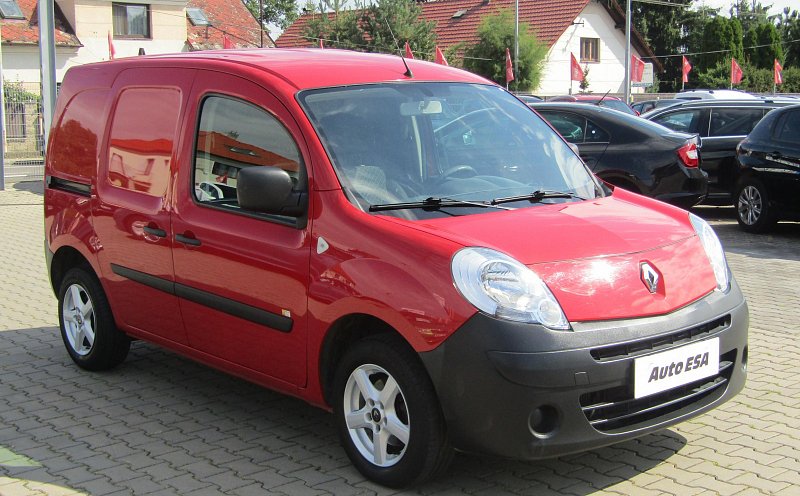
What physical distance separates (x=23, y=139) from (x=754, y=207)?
1748 centimetres

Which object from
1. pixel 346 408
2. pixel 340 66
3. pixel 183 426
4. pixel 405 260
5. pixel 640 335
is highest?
pixel 340 66

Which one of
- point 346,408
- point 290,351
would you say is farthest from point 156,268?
point 346,408

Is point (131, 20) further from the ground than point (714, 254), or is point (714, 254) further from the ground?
point (131, 20)

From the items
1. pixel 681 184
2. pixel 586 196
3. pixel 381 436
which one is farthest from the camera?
pixel 681 184

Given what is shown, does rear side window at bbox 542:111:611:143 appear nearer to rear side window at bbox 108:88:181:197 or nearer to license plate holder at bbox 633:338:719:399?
rear side window at bbox 108:88:181:197

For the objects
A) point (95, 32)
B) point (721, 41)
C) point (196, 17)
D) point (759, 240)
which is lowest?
point (759, 240)

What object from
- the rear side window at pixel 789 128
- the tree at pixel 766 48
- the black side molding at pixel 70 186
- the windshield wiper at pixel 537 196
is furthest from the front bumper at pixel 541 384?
the tree at pixel 766 48

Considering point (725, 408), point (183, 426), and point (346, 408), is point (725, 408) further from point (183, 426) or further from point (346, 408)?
point (183, 426)

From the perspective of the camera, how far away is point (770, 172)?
12266 millimetres

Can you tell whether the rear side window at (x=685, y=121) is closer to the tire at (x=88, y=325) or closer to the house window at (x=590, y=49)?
the tire at (x=88, y=325)

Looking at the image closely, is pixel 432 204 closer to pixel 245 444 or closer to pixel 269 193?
pixel 269 193

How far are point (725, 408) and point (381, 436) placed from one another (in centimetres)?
220

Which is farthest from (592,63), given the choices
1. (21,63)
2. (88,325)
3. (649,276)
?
(649,276)

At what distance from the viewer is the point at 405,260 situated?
4195 mm
